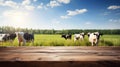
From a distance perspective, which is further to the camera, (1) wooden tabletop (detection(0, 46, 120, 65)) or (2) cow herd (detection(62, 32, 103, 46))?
(2) cow herd (detection(62, 32, 103, 46))

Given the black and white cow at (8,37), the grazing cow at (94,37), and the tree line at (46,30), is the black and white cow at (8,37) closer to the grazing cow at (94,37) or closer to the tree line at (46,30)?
the tree line at (46,30)

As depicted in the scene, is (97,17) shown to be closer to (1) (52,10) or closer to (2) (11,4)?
(1) (52,10)

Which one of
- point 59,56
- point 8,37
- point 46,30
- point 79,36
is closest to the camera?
point 59,56

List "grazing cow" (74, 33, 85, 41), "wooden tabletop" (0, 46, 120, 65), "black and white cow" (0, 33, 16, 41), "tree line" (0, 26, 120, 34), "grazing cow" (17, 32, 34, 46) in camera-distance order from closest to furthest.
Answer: "wooden tabletop" (0, 46, 120, 65) < "tree line" (0, 26, 120, 34) < "grazing cow" (17, 32, 34, 46) < "grazing cow" (74, 33, 85, 41) < "black and white cow" (0, 33, 16, 41)

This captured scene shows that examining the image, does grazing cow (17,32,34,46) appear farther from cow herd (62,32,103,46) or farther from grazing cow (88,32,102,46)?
grazing cow (88,32,102,46)

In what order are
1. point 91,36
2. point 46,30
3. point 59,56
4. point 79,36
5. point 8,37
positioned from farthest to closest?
1. point 91,36
2. point 8,37
3. point 79,36
4. point 46,30
5. point 59,56

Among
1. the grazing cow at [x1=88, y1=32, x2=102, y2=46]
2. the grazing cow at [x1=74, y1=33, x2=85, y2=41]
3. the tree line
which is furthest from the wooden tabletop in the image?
the grazing cow at [x1=88, y1=32, x2=102, y2=46]

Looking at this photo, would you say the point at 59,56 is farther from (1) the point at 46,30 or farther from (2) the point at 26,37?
(2) the point at 26,37

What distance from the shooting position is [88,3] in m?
7.79

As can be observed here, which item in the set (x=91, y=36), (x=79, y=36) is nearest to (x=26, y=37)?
(x=79, y=36)

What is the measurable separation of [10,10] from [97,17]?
3108 millimetres

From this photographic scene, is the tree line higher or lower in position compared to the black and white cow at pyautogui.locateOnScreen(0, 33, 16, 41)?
higher

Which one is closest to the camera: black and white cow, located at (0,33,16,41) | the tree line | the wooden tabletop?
the wooden tabletop

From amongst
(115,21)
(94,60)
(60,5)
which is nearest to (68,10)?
(60,5)
